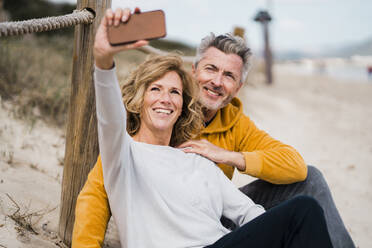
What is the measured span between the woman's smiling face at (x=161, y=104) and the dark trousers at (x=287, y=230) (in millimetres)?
645

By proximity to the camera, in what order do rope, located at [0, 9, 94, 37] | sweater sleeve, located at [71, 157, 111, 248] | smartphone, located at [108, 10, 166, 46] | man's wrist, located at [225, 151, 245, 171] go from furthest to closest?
man's wrist, located at [225, 151, 245, 171] → sweater sleeve, located at [71, 157, 111, 248] → rope, located at [0, 9, 94, 37] → smartphone, located at [108, 10, 166, 46]

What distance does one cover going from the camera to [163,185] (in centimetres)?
161

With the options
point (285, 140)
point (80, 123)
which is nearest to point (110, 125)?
point (80, 123)

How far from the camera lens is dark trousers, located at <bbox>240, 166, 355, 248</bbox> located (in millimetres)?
2072

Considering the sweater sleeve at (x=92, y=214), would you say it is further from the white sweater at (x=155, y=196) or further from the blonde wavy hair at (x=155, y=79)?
the blonde wavy hair at (x=155, y=79)

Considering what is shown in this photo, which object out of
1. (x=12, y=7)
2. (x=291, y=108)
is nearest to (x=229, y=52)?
(x=291, y=108)

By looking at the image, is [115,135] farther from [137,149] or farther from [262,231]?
[262,231]

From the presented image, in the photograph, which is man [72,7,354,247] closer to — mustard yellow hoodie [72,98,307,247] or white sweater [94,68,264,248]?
mustard yellow hoodie [72,98,307,247]

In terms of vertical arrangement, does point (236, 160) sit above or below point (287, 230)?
above

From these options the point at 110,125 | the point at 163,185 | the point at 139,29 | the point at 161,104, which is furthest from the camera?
the point at 161,104

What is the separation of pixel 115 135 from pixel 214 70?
4.23 ft

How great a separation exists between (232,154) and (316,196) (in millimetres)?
586

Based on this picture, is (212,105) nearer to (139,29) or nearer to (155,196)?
(155,196)

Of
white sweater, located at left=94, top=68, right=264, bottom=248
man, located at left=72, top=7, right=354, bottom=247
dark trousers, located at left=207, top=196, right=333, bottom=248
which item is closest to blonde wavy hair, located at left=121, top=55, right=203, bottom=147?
man, located at left=72, top=7, right=354, bottom=247
